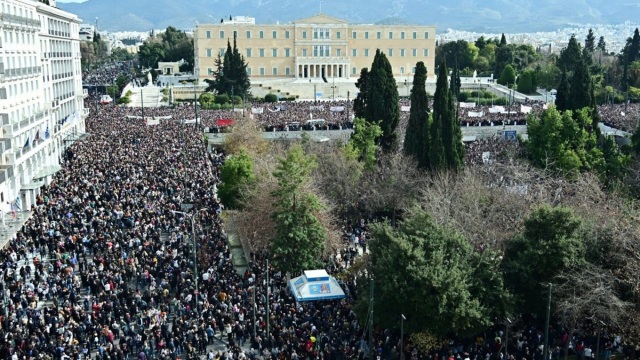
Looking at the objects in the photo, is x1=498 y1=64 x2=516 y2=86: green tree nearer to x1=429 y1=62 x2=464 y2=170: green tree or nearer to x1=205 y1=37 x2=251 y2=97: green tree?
x1=205 y1=37 x2=251 y2=97: green tree

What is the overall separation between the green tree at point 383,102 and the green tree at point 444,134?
640cm

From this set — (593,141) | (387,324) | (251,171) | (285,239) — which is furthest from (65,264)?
(593,141)

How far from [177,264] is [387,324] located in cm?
944

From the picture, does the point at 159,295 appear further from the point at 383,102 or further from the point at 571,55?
the point at 571,55

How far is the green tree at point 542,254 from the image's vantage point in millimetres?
21703

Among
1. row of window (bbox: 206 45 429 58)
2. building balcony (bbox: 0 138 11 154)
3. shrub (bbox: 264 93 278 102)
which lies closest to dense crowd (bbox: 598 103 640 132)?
shrub (bbox: 264 93 278 102)

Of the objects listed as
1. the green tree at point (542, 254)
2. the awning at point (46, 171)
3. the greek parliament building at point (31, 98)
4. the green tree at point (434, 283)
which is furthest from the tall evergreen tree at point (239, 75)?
the green tree at point (542, 254)

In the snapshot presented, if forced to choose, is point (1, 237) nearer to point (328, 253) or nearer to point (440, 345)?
point (328, 253)

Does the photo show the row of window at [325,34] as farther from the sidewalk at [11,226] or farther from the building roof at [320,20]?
the sidewalk at [11,226]

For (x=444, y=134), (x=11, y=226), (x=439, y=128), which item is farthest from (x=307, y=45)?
(x=11, y=226)

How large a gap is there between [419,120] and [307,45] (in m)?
66.0

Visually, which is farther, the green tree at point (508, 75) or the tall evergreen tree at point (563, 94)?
the green tree at point (508, 75)

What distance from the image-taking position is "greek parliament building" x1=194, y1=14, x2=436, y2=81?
324 ft

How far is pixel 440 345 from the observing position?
21.0 meters
